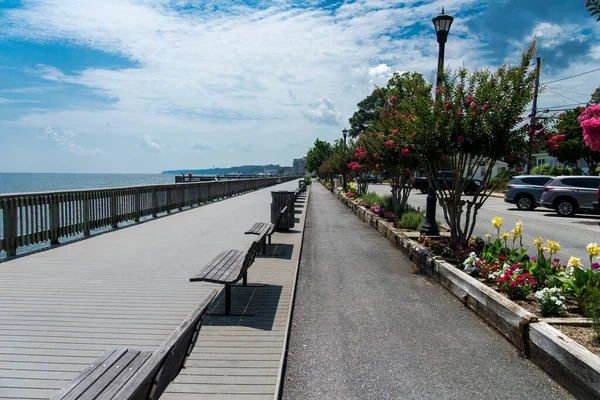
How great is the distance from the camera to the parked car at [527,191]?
875 inches

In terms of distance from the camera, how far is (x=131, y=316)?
5121mm

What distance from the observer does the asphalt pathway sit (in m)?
3.75

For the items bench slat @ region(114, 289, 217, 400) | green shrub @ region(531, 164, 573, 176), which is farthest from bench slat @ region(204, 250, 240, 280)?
green shrub @ region(531, 164, 573, 176)

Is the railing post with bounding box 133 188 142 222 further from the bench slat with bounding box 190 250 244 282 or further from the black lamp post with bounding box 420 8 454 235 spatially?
the black lamp post with bounding box 420 8 454 235

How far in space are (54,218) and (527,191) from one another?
20.5 m

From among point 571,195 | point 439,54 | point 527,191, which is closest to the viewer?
point 439,54

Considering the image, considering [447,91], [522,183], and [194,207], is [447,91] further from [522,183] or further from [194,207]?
[522,183]

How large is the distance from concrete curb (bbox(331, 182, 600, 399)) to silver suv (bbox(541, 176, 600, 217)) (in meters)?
14.5

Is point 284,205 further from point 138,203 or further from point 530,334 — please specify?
point 530,334

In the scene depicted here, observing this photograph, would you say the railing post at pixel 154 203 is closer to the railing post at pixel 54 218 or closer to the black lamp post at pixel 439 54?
the railing post at pixel 54 218

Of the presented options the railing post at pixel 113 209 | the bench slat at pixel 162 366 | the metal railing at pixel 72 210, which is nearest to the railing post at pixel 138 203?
the metal railing at pixel 72 210

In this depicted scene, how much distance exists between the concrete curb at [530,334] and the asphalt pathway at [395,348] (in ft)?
0.33

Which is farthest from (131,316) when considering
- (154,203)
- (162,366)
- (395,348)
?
(154,203)

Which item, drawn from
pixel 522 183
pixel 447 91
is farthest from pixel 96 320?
pixel 522 183
